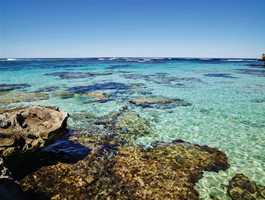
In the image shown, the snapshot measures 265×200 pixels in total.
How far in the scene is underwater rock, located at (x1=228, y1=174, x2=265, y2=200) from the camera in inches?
288

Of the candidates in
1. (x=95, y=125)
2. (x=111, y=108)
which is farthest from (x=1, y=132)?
(x=111, y=108)

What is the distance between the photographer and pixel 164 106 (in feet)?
61.3

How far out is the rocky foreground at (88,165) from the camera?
742 centimetres

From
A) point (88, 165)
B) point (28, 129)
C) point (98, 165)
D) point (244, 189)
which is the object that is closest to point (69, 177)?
point (88, 165)

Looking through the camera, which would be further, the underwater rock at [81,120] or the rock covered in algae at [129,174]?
the underwater rock at [81,120]

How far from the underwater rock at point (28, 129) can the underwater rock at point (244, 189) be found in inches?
226

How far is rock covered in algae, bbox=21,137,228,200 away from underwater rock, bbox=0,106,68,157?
0.96m

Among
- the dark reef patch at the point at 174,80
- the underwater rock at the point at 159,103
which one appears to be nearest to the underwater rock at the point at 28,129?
the underwater rock at the point at 159,103

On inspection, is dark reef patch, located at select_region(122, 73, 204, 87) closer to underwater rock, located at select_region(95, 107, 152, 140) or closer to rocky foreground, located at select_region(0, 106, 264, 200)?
underwater rock, located at select_region(95, 107, 152, 140)

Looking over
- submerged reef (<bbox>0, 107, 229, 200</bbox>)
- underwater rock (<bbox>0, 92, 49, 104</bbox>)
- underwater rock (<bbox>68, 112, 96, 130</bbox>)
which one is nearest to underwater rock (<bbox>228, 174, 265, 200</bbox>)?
submerged reef (<bbox>0, 107, 229, 200</bbox>)

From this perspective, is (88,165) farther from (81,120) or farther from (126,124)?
(81,120)

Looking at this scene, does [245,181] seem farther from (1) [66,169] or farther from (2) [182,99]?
(2) [182,99]

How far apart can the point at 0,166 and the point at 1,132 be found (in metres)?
2.00

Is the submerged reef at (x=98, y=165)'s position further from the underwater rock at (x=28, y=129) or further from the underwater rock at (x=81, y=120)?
the underwater rock at (x=81, y=120)
